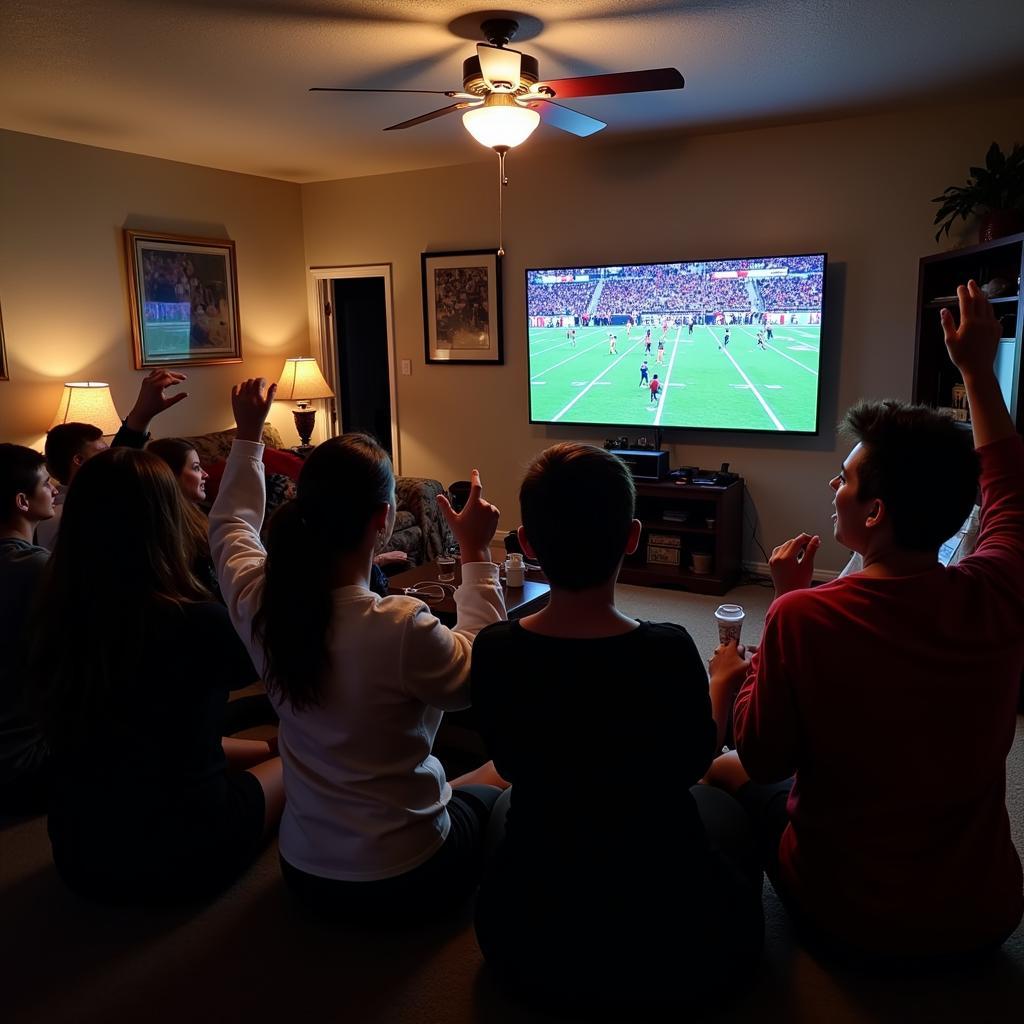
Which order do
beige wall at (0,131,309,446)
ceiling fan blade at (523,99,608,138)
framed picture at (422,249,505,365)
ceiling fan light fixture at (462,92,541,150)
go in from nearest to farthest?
ceiling fan light fixture at (462,92,541,150), ceiling fan blade at (523,99,608,138), beige wall at (0,131,309,446), framed picture at (422,249,505,365)

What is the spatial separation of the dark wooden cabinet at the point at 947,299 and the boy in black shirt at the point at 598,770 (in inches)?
113

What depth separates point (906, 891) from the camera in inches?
57.8

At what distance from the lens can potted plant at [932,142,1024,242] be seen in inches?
146

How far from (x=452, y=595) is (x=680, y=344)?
2.46 meters

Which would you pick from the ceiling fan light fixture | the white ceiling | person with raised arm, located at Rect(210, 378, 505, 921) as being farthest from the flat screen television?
person with raised arm, located at Rect(210, 378, 505, 921)

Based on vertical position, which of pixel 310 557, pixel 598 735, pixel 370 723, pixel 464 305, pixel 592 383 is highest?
pixel 464 305

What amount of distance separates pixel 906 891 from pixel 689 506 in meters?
3.60

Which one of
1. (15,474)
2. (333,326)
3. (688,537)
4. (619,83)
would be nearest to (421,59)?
(619,83)

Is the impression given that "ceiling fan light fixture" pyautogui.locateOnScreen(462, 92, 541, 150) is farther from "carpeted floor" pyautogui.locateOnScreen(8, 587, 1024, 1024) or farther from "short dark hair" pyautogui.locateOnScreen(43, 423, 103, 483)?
"carpeted floor" pyautogui.locateOnScreen(8, 587, 1024, 1024)

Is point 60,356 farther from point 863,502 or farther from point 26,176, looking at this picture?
point 863,502

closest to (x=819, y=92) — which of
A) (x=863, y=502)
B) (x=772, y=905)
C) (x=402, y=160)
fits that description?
(x=402, y=160)

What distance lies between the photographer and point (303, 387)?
233 inches

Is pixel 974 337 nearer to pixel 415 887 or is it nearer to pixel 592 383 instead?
pixel 415 887

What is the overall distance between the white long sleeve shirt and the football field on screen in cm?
343
